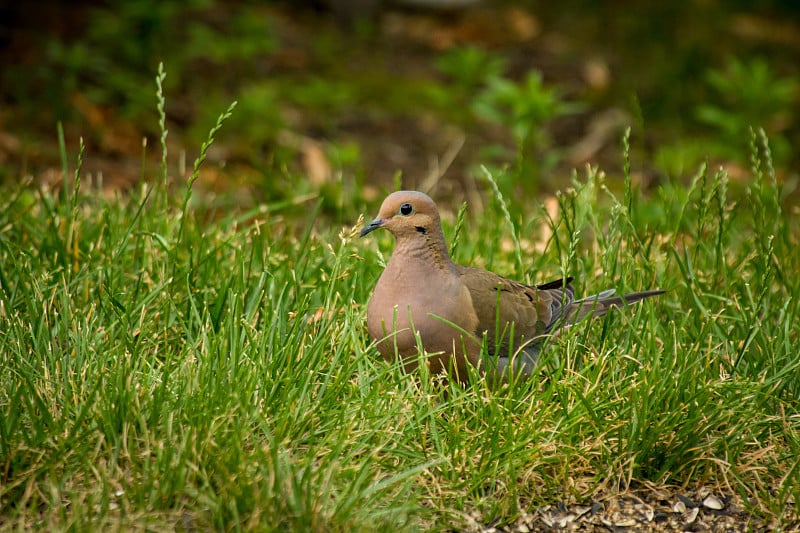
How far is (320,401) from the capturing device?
310 centimetres

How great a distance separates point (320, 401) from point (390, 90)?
17.3 ft

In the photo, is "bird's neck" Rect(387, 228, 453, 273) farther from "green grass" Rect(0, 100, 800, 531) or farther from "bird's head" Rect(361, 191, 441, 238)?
"green grass" Rect(0, 100, 800, 531)

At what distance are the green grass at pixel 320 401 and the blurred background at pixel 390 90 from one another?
3.88 ft

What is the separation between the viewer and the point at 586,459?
310 cm

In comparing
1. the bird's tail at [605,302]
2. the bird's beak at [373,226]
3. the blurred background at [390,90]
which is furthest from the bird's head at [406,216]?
the blurred background at [390,90]

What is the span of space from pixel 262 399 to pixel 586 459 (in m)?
1.06

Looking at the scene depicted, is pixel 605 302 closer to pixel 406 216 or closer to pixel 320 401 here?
pixel 406 216

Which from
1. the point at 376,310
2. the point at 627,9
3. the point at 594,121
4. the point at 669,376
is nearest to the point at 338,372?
the point at 376,310

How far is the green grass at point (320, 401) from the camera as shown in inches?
108

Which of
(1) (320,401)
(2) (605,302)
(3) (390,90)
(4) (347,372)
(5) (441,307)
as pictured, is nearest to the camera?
(1) (320,401)

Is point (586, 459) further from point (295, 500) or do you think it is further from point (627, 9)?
point (627, 9)

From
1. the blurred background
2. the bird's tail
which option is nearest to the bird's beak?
the bird's tail

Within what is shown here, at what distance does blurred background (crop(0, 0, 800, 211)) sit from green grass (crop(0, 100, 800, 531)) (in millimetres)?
1181

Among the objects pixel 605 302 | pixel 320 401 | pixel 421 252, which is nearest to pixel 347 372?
pixel 320 401
